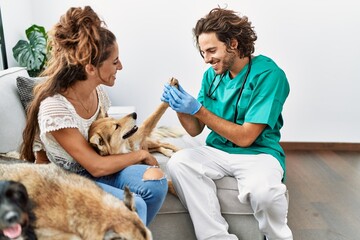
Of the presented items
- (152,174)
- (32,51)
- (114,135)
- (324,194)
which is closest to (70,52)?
(114,135)

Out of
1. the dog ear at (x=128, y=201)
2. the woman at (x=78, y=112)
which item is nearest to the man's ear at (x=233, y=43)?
the woman at (x=78, y=112)

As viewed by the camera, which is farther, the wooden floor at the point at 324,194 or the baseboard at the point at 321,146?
the baseboard at the point at 321,146

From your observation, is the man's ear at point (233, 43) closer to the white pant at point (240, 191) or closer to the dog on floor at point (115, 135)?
the dog on floor at point (115, 135)

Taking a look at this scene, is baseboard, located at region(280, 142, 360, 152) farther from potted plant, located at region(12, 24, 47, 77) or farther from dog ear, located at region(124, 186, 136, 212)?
dog ear, located at region(124, 186, 136, 212)

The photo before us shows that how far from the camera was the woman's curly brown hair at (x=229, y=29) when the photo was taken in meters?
1.78

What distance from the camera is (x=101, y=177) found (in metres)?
1.42

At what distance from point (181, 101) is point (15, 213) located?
1094mm

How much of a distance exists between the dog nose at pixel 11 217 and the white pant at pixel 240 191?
1062 millimetres

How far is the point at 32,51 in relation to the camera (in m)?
2.71

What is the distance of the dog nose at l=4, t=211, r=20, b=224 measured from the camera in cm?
60

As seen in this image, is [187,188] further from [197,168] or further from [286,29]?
[286,29]

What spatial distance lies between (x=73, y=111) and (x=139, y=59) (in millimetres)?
1952

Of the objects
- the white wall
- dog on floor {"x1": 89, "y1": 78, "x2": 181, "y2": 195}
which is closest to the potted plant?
the white wall

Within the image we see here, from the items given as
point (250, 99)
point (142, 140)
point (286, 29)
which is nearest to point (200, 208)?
point (142, 140)
